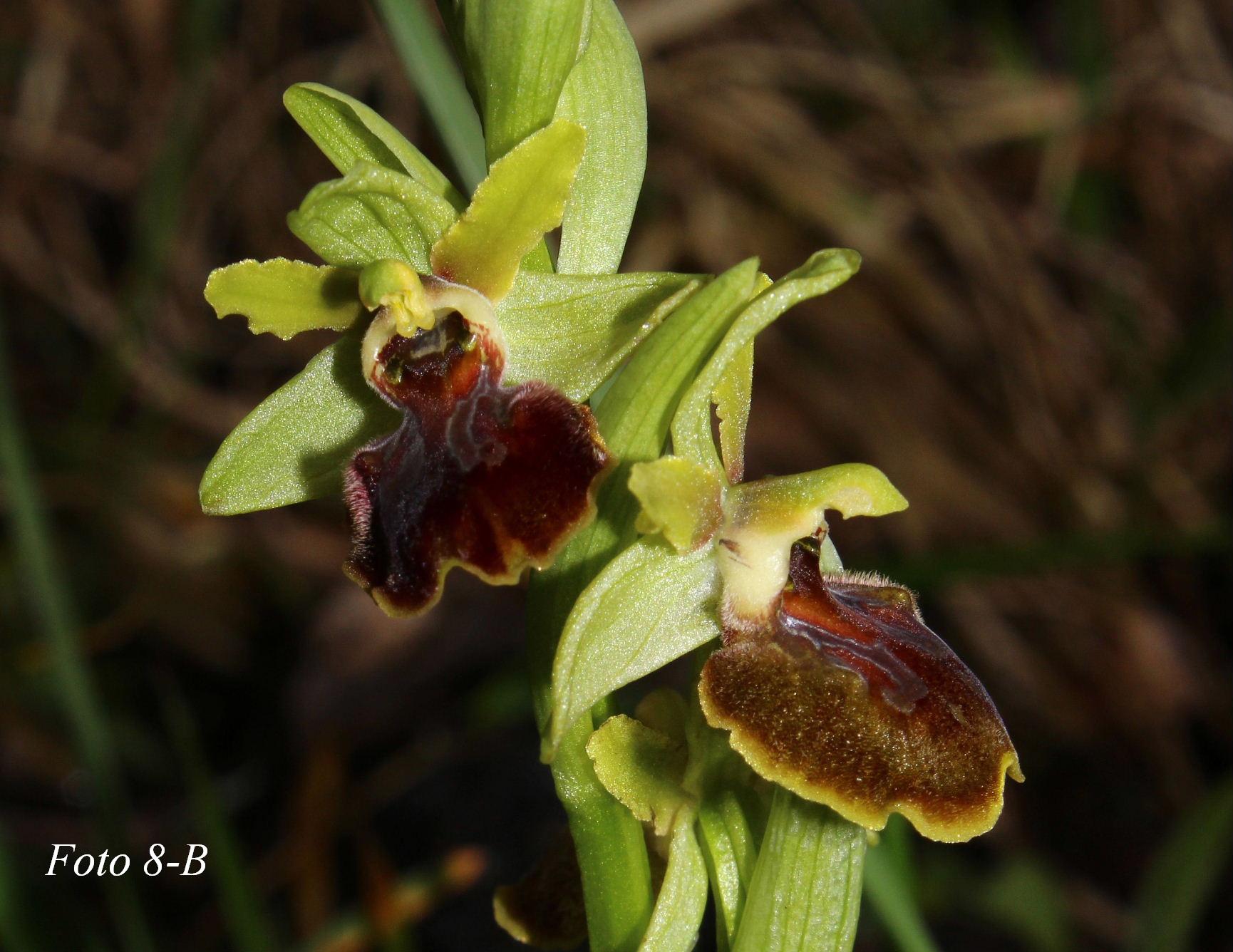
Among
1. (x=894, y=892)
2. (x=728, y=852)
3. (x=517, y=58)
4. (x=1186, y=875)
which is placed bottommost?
(x=1186, y=875)

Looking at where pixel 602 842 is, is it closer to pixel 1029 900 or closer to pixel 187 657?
pixel 1029 900

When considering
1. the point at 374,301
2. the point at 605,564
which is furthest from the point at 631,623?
the point at 374,301

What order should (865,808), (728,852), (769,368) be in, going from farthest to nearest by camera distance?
1. (769,368)
2. (728,852)
3. (865,808)

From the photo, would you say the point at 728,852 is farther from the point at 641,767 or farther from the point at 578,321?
the point at 578,321

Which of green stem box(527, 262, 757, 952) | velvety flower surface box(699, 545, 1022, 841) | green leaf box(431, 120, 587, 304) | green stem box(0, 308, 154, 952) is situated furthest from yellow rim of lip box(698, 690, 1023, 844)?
green stem box(0, 308, 154, 952)

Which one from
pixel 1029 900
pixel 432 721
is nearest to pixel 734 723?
pixel 1029 900

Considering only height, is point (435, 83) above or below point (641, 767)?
above
